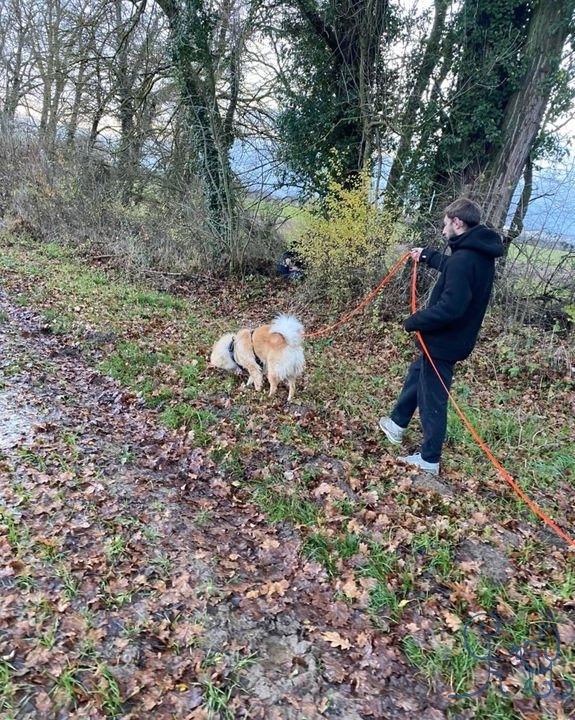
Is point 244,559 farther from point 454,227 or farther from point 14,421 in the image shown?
point 454,227

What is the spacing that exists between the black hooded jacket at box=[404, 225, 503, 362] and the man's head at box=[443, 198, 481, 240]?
0.06 m

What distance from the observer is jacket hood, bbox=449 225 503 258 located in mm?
3613

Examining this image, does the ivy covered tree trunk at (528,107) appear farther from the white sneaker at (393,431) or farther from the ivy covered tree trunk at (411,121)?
the white sneaker at (393,431)

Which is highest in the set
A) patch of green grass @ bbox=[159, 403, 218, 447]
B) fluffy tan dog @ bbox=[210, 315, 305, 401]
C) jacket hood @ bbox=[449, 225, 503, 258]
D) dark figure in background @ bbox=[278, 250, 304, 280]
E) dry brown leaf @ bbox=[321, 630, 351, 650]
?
jacket hood @ bbox=[449, 225, 503, 258]

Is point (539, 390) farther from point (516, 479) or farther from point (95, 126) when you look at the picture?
point (95, 126)

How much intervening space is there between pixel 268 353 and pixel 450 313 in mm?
2321

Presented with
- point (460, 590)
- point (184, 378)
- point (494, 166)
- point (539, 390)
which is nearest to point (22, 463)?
point (184, 378)

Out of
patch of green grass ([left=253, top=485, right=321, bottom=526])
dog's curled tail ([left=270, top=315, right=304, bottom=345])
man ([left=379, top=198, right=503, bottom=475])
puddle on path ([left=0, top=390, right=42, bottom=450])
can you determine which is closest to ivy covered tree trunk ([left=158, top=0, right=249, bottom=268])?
dog's curled tail ([left=270, top=315, right=304, bottom=345])

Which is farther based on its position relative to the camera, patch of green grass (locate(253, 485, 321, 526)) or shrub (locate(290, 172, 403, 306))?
shrub (locate(290, 172, 403, 306))

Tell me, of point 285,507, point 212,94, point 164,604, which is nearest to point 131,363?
point 285,507

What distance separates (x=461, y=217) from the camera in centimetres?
372

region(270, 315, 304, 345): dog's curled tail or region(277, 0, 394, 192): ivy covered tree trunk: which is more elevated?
region(277, 0, 394, 192): ivy covered tree trunk

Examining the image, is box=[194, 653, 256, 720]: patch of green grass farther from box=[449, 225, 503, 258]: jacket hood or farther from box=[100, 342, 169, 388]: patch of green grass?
box=[100, 342, 169, 388]: patch of green grass

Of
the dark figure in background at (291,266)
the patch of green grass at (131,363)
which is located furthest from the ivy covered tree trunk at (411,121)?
the patch of green grass at (131,363)
